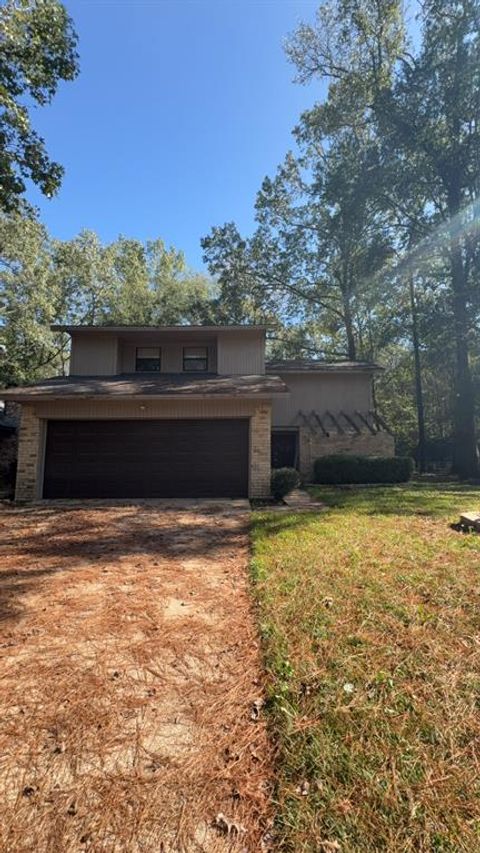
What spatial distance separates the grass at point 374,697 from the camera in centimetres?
173

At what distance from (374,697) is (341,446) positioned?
1464 cm

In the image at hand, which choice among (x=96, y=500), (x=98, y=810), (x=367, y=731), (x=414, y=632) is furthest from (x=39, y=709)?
(x=96, y=500)

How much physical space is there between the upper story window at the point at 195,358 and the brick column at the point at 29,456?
207 inches

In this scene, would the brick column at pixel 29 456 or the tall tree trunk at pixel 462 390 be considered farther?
the tall tree trunk at pixel 462 390

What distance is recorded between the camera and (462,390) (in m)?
18.4

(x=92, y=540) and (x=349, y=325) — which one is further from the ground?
(x=349, y=325)

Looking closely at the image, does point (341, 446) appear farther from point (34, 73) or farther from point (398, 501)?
point (34, 73)

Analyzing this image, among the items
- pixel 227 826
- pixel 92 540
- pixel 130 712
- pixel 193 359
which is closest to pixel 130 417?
pixel 193 359

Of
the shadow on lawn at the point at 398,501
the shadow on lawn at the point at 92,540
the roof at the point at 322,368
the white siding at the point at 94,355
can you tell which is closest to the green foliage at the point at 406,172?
the roof at the point at 322,368

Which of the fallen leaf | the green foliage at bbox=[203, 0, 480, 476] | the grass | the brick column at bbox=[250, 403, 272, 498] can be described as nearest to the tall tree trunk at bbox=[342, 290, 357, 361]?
the green foliage at bbox=[203, 0, 480, 476]

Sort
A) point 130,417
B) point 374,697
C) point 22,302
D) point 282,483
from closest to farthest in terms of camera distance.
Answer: point 374,697 < point 282,483 < point 130,417 < point 22,302

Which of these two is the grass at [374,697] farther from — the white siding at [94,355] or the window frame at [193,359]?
the white siding at [94,355]

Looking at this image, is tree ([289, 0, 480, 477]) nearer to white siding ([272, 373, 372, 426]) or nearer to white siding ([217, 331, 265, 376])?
white siding ([272, 373, 372, 426])

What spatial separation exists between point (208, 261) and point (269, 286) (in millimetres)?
4066
